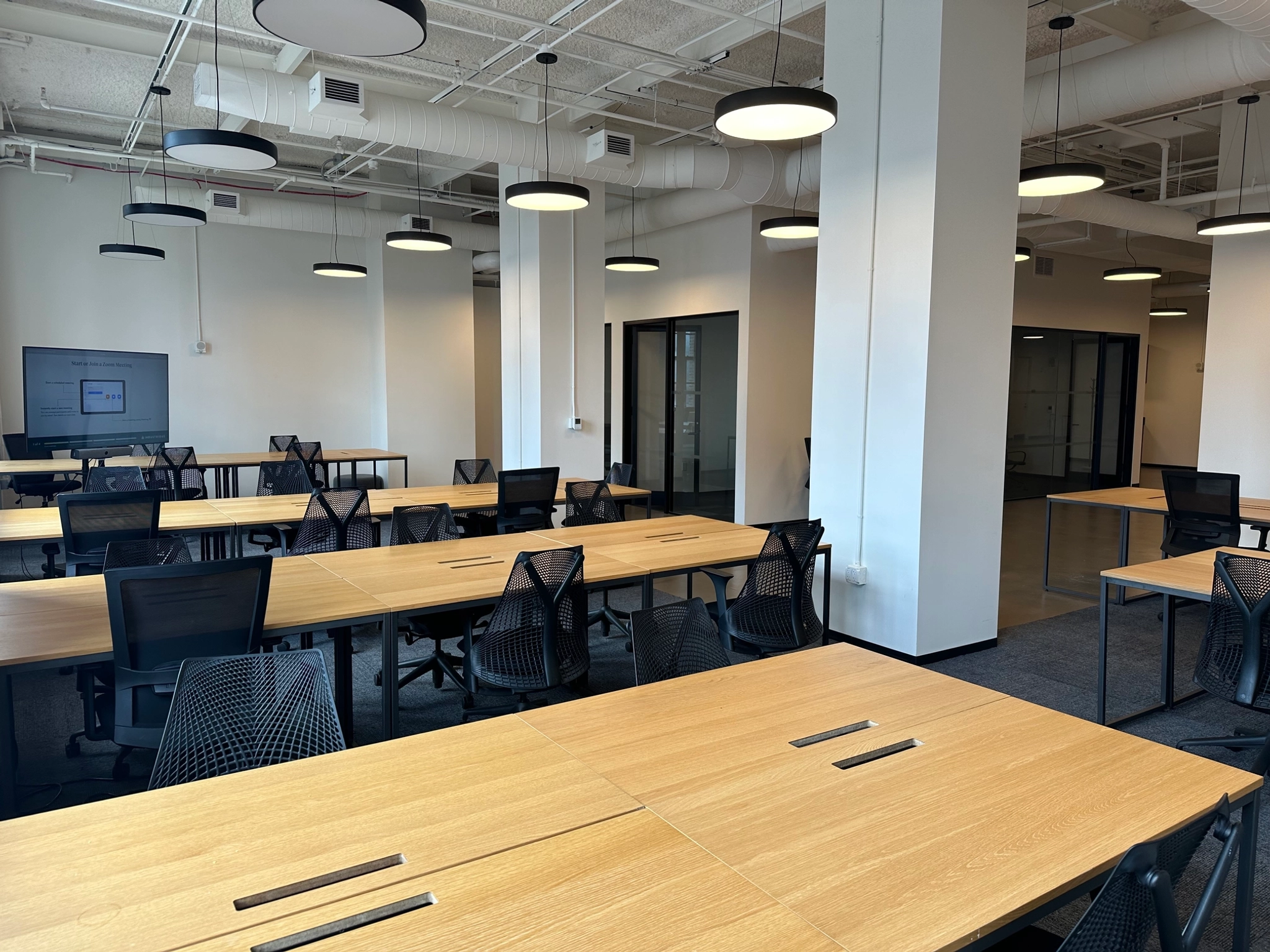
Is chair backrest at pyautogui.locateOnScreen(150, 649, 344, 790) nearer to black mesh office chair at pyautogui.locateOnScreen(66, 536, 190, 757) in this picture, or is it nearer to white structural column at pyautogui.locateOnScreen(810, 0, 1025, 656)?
black mesh office chair at pyautogui.locateOnScreen(66, 536, 190, 757)

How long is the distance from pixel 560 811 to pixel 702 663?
1131mm

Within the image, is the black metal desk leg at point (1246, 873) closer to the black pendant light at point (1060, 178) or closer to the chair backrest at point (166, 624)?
the chair backrest at point (166, 624)

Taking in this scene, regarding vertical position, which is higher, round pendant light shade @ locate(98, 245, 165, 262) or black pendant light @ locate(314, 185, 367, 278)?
black pendant light @ locate(314, 185, 367, 278)

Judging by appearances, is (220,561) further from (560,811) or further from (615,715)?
(560,811)

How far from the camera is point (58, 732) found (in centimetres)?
402

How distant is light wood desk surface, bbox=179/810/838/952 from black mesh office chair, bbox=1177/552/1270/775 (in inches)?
114

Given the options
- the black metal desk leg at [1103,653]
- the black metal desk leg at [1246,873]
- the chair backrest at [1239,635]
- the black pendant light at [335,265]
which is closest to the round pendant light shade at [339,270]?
the black pendant light at [335,265]

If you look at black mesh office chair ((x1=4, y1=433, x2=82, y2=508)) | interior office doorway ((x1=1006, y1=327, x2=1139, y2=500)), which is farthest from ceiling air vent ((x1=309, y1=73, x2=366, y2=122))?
interior office doorway ((x1=1006, y1=327, x2=1139, y2=500))

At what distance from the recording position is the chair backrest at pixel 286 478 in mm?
7078

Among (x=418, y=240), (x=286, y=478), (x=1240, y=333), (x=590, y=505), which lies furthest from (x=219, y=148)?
(x=1240, y=333)

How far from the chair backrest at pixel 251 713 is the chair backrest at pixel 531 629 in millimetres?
1299

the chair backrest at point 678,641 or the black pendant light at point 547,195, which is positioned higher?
the black pendant light at point 547,195

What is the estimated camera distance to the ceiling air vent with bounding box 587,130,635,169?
23.2ft

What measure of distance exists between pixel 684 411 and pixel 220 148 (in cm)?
679
